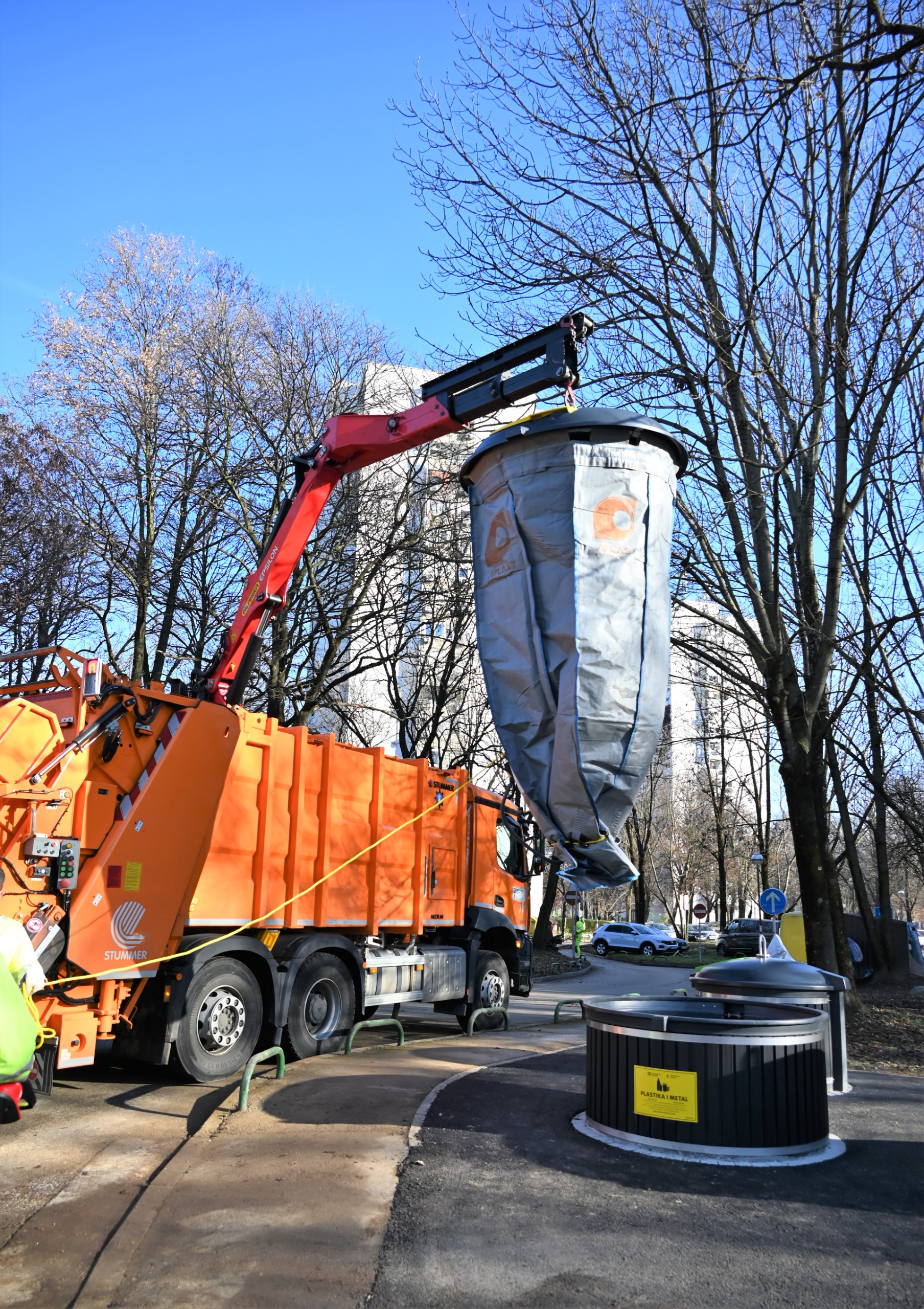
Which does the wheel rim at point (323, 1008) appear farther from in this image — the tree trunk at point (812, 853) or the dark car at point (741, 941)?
the dark car at point (741, 941)

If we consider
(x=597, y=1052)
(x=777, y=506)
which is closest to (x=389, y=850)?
(x=597, y=1052)

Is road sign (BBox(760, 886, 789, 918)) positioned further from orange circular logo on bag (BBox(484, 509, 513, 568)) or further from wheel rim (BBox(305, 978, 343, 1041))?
orange circular logo on bag (BBox(484, 509, 513, 568))

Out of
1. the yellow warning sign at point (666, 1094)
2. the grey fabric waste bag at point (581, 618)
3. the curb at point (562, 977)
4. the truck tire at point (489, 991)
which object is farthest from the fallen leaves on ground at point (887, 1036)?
the curb at point (562, 977)

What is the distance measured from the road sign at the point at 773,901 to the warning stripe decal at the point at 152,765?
37.3ft

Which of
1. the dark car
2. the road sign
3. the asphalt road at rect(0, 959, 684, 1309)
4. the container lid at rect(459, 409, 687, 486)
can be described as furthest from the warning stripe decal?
the dark car

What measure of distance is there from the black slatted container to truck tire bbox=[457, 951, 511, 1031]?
6.85 metres

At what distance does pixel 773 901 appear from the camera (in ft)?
54.6

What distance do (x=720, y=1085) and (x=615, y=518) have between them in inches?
152

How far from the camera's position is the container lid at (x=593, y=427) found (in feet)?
14.3

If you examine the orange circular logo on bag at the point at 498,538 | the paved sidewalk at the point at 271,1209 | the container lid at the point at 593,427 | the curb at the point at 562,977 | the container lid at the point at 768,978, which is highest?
the container lid at the point at 593,427

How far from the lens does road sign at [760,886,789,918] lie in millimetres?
16406

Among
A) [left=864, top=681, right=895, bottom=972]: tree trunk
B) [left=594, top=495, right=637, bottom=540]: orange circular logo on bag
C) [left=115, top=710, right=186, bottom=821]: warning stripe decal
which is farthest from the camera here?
[left=864, top=681, right=895, bottom=972]: tree trunk

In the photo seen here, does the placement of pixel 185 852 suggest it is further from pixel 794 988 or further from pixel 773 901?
pixel 773 901

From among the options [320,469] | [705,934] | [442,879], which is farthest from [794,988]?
[705,934]
